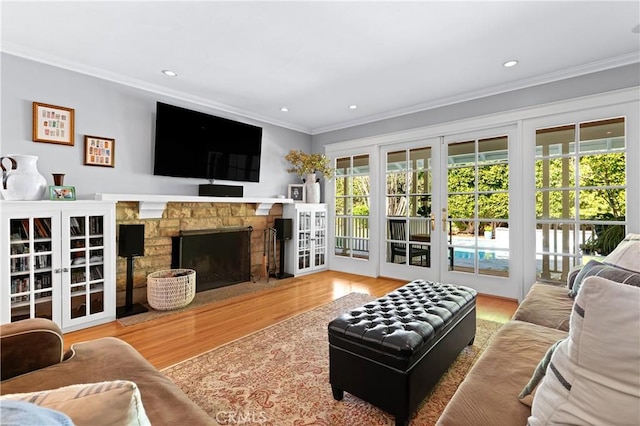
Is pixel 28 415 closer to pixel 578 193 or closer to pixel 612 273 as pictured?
pixel 612 273

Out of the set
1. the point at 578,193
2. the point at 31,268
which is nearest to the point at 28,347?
the point at 31,268

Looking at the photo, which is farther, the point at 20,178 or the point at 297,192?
the point at 297,192

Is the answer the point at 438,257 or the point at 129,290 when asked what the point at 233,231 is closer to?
the point at 129,290

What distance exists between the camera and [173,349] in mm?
2443

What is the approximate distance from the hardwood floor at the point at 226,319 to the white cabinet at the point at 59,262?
0.75 feet

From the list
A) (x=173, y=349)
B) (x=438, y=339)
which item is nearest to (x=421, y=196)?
(x=438, y=339)

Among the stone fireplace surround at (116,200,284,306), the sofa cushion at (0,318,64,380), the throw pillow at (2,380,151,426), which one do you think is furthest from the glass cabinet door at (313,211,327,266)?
the throw pillow at (2,380,151,426)

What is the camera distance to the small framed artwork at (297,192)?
522cm

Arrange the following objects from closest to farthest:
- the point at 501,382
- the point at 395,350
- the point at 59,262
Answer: the point at 501,382, the point at 395,350, the point at 59,262

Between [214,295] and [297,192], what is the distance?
2200 mm

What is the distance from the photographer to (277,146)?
200 inches

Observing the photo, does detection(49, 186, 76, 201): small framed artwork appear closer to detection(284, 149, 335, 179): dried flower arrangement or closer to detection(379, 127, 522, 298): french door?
detection(284, 149, 335, 179): dried flower arrangement

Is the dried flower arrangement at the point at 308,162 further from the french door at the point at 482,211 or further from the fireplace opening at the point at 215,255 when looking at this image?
the french door at the point at 482,211

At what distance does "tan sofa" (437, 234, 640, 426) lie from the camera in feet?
3.31
